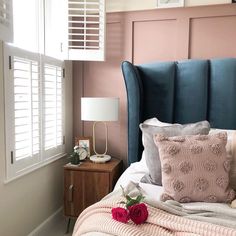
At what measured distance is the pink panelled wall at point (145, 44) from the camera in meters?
2.29

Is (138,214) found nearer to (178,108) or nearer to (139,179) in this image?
(139,179)

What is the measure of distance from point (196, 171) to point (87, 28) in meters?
1.69

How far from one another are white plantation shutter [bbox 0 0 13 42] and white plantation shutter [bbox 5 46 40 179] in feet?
0.73

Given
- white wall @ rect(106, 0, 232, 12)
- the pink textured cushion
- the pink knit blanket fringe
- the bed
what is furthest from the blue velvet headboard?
the pink knit blanket fringe

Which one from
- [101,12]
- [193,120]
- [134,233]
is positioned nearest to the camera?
[134,233]

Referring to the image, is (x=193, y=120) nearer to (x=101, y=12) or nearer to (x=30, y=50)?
(x=101, y=12)

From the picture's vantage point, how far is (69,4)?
245cm

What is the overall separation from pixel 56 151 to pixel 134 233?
5.29 ft

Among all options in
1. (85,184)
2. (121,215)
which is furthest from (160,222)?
(85,184)

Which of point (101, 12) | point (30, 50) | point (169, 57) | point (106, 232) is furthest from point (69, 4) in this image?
point (106, 232)

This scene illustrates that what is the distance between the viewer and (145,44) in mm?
2504

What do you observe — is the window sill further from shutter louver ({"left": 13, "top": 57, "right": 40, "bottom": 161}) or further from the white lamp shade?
the white lamp shade

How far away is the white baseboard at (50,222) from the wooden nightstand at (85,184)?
210 millimetres

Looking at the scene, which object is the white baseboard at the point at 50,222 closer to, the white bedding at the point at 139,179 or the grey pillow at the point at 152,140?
the white bedding at the point at 139,179
